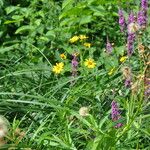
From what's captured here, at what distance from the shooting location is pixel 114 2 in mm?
4457

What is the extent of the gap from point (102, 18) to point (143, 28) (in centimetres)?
126

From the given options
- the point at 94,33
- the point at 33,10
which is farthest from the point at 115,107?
Answer: the point at 33,10

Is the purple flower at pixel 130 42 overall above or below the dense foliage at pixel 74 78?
above

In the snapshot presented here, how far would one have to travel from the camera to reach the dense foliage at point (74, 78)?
2572mm

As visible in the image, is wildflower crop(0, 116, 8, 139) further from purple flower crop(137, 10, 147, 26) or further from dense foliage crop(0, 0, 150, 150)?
purple flower crop(137, 10, 147, 26)

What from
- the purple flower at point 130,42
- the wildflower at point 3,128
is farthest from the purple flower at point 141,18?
the wildflower at point 3,128

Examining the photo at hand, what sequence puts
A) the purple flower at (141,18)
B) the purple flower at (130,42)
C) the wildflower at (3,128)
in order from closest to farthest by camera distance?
the wildflower at (3,128) < the purple flower at (130,42) < the purple flower at (141,18)

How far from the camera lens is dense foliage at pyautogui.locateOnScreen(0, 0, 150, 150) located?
8.44 feet

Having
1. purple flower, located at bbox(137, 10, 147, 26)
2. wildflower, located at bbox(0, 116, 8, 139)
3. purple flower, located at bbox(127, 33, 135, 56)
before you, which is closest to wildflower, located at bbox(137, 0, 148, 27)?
purple flower, located at bbox(137, 10, 147, 26)

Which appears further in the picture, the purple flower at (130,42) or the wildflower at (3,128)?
the purple flower at (130,42)

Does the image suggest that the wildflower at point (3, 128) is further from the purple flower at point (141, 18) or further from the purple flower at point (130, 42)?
the purple flower at point (141, 18)

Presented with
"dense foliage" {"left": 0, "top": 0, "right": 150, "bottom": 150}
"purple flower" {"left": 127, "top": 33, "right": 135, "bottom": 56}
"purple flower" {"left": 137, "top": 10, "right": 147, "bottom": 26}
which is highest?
"purple flower" {"left": 137, "top": 10, "right": 147, "bottom": 26}

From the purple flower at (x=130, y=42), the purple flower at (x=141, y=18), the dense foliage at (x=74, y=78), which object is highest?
the purple flower at (x=141, y=18)

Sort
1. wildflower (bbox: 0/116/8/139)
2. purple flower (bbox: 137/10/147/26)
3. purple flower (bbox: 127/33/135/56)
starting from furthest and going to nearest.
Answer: purple flower (bbox: 137/10/147/26)
purple flower (bbox: 127/33/135/56)
wildflower (bbox: 0/116/8/139)
